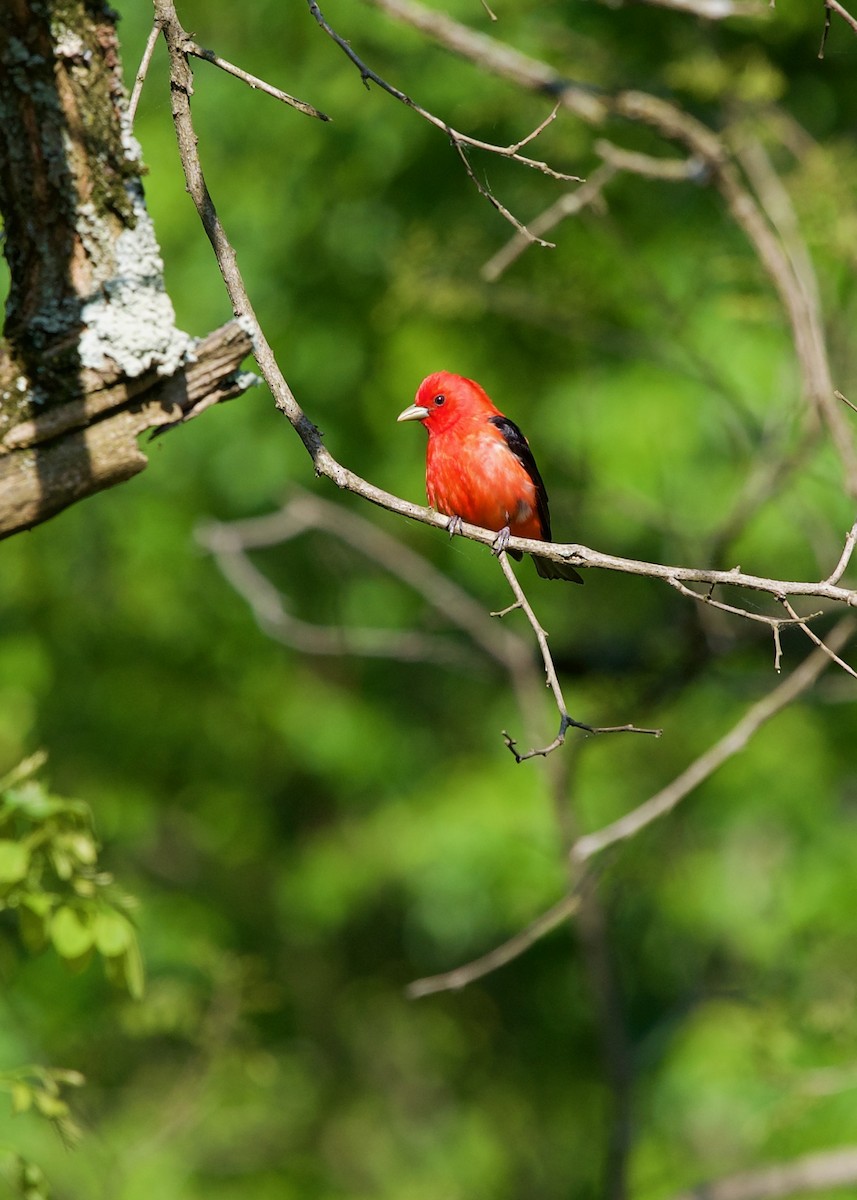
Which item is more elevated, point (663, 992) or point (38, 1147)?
point (38, 1147)

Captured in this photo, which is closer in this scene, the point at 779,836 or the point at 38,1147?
the point at 38,1147

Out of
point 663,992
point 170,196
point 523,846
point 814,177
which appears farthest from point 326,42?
point 663,992

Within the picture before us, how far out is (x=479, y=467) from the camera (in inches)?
195

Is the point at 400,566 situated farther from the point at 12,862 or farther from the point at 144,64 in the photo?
the point at 144,64

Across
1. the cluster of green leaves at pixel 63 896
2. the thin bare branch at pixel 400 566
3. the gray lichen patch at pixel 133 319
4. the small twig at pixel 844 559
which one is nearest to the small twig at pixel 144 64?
the gray lichen patch at pixel 133 319

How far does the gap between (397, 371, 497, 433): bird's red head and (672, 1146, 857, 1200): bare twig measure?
136 inches

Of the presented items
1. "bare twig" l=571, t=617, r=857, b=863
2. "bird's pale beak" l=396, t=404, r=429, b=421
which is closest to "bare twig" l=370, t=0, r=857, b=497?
"bare twig" l=571, t=617, r=857, b=863

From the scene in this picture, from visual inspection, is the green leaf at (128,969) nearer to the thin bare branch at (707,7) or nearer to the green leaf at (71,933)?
the green leaf at (71,933)

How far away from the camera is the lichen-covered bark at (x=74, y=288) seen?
2.70m

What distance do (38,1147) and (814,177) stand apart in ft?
23.0

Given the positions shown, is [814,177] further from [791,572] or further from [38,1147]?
[38,1147]

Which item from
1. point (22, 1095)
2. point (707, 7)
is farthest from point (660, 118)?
point (22, 1095)

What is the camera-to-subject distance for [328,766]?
352 inches

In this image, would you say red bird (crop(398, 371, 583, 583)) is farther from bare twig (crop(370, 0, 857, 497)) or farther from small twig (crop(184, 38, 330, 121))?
small twig (crop(184, 38, 330, 121))
